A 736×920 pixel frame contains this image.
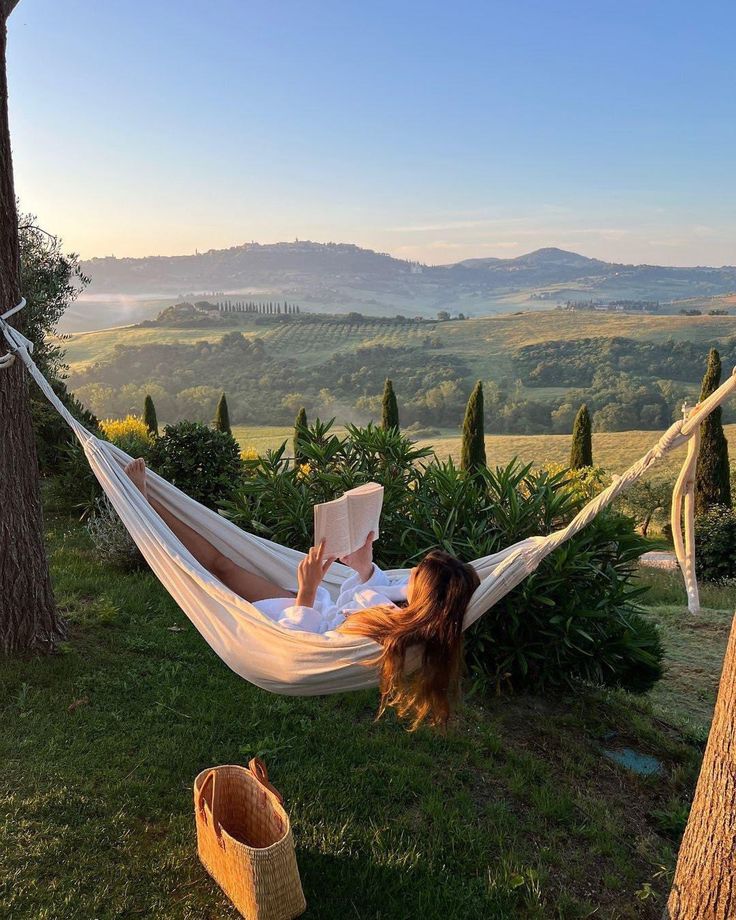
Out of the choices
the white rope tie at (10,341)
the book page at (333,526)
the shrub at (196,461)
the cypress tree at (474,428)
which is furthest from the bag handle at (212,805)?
the cypress tree at (474,428)

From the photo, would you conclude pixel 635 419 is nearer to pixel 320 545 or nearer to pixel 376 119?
pixel 376 119

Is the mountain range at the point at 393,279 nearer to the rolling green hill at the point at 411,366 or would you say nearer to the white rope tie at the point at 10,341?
the rolling green hill at the point at 411,366

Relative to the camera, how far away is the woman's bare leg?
2.52m

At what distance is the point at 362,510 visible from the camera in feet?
6.73

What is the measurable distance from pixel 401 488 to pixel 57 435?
442 cm

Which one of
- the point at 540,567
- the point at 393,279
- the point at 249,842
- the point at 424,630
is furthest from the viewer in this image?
the point at 393,279

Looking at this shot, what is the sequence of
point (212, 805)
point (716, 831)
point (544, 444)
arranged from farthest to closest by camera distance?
point (544, 444)
point (212, 805)
point (716, 831)

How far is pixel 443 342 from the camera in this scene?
135 feet

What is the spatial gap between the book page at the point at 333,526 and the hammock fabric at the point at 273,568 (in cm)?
28

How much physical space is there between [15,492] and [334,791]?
1671mm

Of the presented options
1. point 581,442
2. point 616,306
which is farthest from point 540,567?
point 616,306

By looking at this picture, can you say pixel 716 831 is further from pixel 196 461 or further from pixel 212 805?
pixel 196 461

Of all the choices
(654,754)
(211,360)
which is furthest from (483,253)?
(654,754)

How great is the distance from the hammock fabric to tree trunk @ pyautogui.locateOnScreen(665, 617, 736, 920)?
0.24 m
